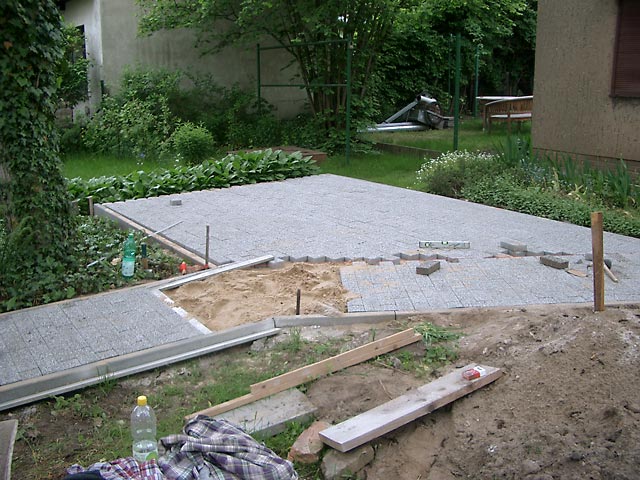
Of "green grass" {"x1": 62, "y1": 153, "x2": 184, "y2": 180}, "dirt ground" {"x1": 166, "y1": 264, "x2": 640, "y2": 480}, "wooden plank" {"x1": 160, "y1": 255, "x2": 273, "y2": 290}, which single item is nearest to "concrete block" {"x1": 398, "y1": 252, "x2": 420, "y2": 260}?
"wooden plank" {"x1": 160, "y1": 255, "x2": 273, "y2": 290}

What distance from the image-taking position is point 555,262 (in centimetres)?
643

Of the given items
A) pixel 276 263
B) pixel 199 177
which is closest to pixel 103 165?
pixel 199 177

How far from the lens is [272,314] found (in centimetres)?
559

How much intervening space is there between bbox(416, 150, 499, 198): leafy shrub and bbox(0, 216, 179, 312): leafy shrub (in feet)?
15.8

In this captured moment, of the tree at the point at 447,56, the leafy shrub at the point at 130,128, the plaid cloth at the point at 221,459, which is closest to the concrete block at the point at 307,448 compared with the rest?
the plaid cloth at the point at 221,459

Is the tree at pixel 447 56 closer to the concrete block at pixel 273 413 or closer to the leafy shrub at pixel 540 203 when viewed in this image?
the leafy shrub at pixel 540 203

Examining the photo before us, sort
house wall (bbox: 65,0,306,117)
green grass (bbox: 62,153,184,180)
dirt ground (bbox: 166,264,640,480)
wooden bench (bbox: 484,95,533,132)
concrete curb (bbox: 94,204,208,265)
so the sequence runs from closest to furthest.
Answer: dirt ground (bbox: 166,264,640,480)
concrete curb (bbox: 94,204,208,265)
green grass (bbox: 62,153,184,180)
house wall (bbox: 65,0,306,117)
wooden bench (bbox: 484,95,533,132)

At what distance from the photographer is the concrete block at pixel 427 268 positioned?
249 inches

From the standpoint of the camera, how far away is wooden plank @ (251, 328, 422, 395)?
429cm

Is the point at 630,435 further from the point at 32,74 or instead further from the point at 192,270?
the point at 32,74

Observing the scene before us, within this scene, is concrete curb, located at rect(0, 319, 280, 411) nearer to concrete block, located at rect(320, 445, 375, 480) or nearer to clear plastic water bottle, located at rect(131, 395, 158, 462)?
clear plastic water bottle, located at rect(131, 395, 158, 462)

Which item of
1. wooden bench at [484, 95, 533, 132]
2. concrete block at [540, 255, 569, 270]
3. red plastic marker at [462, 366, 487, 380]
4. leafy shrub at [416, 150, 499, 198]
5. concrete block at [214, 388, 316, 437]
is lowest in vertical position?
concrete block at [214, 388, 316, 437]

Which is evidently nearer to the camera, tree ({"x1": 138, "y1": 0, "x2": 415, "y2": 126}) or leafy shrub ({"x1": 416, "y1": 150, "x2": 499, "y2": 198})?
leafy shrub ({"x1": 416, "y1": 150, "x2": 499, "y2": 198})

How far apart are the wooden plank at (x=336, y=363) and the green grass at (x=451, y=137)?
35.3 feet
